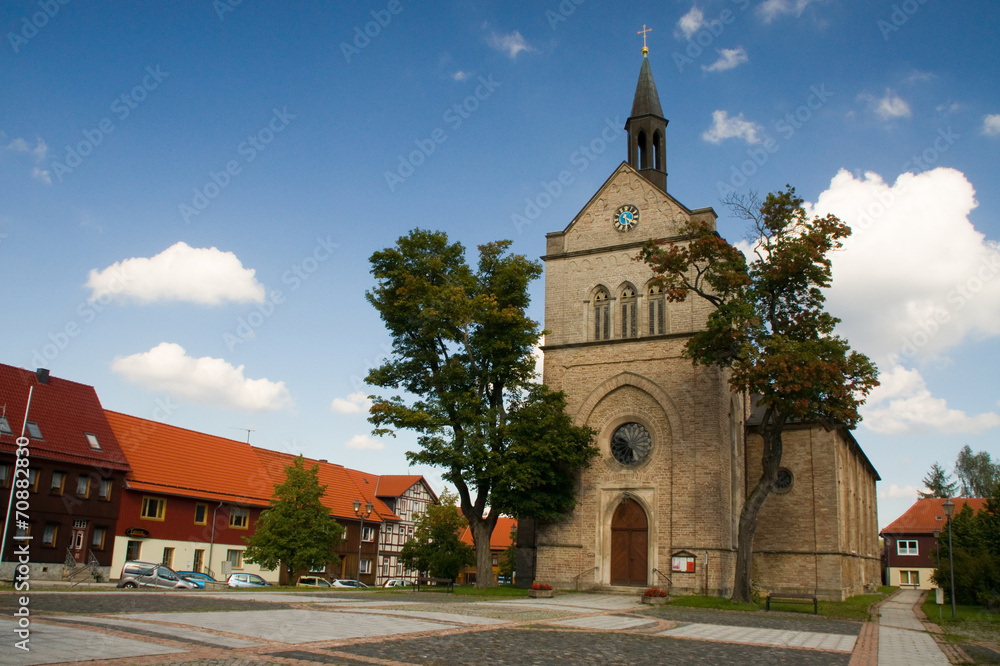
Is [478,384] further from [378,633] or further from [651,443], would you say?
[378,633]

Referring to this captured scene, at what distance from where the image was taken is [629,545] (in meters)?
31.0

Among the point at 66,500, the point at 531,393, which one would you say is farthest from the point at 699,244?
the point at 66,500

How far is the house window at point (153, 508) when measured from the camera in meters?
40.5

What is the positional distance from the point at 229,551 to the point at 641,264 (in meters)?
29.7

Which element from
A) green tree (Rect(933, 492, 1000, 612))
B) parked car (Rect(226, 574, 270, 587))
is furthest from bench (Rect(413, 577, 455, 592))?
green tree (Rect(933, 492, 1000, 612))

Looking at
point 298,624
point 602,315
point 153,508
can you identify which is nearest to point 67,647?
point 298,624

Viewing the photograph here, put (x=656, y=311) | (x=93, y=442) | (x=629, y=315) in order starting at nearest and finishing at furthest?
(x=656, y=311)
(x=629, y=315)
(x=93, y=442)

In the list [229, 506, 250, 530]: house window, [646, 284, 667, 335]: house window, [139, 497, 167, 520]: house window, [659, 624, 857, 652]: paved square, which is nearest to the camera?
[659, 624, 857, 652]: paved square

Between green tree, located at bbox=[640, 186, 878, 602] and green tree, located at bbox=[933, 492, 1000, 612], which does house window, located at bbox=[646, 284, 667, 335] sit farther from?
green tree, located at bbox=[933, 492, 1000, 612]

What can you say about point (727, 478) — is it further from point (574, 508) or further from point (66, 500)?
point (66, 500)

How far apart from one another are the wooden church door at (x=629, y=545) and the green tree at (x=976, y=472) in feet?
221

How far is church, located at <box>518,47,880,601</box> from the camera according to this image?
2986cm

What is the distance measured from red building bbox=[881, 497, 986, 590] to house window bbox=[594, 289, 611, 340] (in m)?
46.7

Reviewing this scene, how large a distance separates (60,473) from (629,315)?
1091 inches
